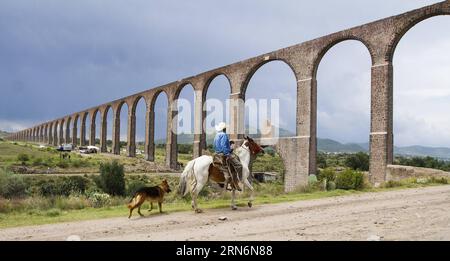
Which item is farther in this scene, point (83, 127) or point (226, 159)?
point (83, 127)

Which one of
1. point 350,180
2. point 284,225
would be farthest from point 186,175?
point 350,180

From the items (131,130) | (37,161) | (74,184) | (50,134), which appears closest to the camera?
(74,184)

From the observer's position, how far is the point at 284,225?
6336 millimetres

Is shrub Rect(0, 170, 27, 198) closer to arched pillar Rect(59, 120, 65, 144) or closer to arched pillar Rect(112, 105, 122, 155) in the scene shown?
arched pillar Rect(112, 105, 122, 155)

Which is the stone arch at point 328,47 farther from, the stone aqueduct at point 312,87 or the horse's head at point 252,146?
the horse's head at point 252,146

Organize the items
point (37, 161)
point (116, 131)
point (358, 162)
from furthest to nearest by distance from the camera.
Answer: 1. point (116, 131)
2. point (358, 162)
3. point (37, 161)

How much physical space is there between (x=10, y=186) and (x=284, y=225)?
667 inches

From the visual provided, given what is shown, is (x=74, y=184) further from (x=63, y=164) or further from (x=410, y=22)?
(x=410, y=22)

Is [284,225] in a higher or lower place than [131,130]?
lower

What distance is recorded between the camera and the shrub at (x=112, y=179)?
22.8 metres

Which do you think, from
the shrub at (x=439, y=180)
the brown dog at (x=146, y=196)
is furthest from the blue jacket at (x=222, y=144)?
the shrub at (x=439, y=180)

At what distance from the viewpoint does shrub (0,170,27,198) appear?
1861 centimetres
